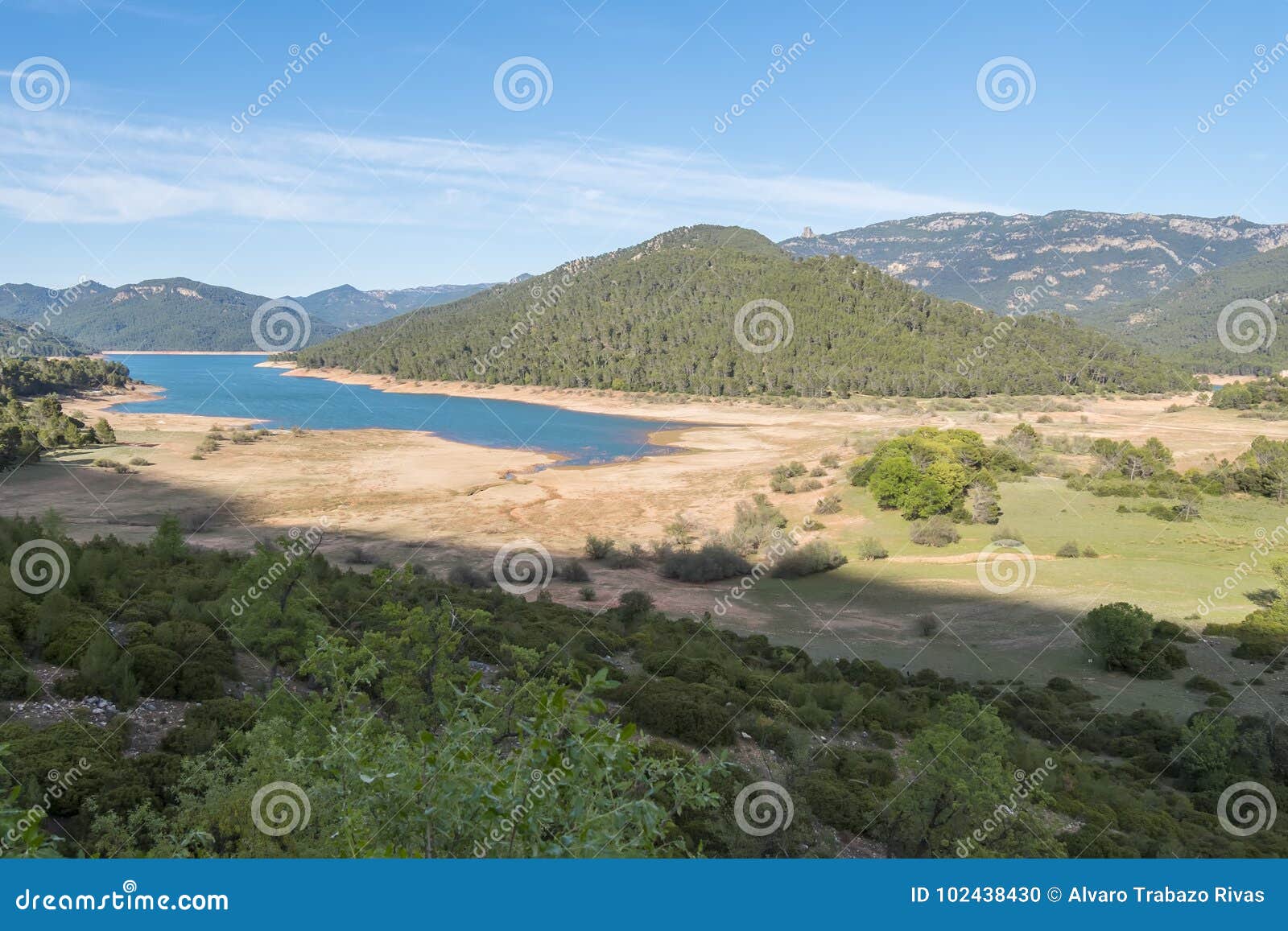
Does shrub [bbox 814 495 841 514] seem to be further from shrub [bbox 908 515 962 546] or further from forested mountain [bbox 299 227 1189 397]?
forested mountain [bbox 299 227 1189 397]

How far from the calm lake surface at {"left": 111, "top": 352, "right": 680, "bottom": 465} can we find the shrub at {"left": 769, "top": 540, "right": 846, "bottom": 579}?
1088 inches

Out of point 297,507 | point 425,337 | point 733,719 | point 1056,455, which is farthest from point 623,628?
point 425,337

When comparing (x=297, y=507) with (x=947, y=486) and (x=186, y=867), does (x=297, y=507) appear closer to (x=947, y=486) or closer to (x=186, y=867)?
(x=947, y=486)

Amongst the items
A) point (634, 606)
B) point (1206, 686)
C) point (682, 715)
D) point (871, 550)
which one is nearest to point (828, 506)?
point (871, 550)

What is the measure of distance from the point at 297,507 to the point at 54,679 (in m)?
30.4

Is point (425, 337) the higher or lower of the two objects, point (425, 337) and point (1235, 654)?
the higher

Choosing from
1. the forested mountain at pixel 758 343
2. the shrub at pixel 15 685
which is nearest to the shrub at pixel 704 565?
the shrub at pixel 15 685

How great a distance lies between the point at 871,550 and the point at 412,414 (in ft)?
214

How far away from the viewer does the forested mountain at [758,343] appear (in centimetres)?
9561

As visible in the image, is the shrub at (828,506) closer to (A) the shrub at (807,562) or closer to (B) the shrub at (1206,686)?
(A) the shrub at (807,562)

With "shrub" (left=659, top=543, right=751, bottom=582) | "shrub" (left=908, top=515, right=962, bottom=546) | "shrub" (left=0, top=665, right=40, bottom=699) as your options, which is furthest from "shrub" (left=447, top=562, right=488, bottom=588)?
"shrub" (left=908, top=515, right=962, bottom=546)

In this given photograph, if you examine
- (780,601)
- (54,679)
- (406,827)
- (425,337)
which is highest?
(425,337)

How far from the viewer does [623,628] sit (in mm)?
18828

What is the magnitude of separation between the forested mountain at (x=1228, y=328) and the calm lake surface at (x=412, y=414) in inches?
3377
